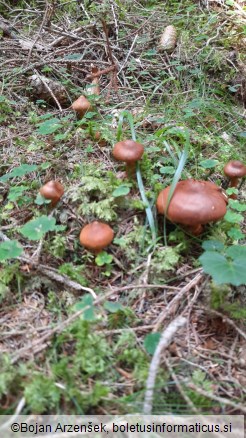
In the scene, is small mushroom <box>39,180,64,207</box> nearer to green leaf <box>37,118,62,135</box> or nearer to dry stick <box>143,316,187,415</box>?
green leaf <box>37,118,62,135</box>

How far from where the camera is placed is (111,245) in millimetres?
2355

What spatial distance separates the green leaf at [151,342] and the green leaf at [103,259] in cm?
55

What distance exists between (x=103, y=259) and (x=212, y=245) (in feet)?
2.22

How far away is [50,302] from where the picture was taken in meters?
2.10

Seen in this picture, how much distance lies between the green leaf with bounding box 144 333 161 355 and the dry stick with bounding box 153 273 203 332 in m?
0.08

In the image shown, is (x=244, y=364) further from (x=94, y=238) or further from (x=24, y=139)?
(x=24, y=139)

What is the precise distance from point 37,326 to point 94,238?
59 centimetres

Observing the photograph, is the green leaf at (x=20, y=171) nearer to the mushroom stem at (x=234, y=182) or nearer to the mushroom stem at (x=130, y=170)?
the mushroom stem at (x=130, y=170)

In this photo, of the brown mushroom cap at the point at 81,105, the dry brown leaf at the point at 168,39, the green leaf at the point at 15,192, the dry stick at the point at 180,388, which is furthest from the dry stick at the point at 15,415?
the dry brown leaf at the point at 168,39

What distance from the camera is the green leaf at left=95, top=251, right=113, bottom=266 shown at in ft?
7.28

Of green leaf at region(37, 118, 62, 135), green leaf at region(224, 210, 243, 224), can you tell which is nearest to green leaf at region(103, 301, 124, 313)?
green leaf at region(224, 210, 243, 224)

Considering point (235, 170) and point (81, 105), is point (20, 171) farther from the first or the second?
point (235, 170)

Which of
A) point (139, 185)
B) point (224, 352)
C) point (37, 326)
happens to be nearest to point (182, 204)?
point (139, 185)

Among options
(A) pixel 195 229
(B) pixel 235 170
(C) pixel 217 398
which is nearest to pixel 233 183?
(B) pixel 235 170
